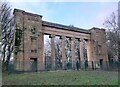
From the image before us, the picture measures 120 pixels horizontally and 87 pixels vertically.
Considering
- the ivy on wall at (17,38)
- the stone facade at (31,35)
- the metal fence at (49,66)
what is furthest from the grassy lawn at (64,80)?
the ivy on wall at (17,38)

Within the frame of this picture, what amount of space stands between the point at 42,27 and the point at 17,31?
5846 millimetres

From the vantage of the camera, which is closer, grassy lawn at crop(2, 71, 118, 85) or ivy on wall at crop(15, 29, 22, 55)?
grassy lawn at crop(2, 71, 118, 85)

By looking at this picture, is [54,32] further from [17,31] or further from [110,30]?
[110,30]

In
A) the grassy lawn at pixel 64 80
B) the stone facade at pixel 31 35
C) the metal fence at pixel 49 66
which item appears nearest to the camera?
the grassy lawn at pixel 64 80

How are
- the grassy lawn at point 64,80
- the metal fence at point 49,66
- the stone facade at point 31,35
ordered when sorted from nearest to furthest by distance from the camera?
1. the grassy lawn at point 64,80
2. the metal fence at point 49,66
3. the stone facade at point 31,35

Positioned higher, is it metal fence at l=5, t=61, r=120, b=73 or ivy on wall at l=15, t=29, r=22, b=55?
ivy on wall at l=15, t=29, r=22, b=55

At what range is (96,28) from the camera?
160 feet

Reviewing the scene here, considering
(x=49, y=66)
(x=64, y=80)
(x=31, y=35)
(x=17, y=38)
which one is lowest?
(x=64, y=80)

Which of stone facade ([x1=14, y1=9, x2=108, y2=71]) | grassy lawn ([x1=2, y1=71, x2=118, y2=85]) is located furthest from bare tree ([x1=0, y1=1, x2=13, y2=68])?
grassy lawn ([x1=2, y1=71, x2=118, y2=85])

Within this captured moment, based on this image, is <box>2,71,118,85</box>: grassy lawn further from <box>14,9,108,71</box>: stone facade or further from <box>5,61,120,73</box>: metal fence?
<box>14,9,108,71</box>: stone facade

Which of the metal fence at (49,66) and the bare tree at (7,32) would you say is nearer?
the metal fence at (49,66)

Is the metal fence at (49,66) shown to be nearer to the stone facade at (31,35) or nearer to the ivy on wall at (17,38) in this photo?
the stone facade at (31,35)

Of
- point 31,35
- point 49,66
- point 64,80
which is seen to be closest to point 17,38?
point 31,35

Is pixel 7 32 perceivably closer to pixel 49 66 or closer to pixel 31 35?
pixel 31 35
